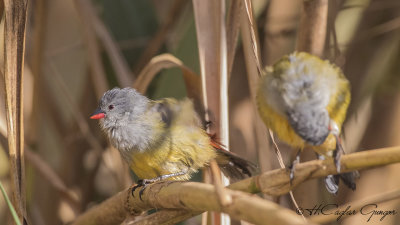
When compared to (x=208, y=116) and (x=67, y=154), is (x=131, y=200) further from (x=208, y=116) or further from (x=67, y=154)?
(x=67, y=154)

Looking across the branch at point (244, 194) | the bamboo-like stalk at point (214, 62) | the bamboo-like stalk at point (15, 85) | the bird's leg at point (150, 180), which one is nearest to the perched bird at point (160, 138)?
the bird's leg at point (150, 180)

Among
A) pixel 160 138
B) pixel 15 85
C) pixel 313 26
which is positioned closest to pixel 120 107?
pixel 160 138

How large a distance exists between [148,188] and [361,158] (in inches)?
28.5

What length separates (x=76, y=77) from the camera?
3441 millimetres

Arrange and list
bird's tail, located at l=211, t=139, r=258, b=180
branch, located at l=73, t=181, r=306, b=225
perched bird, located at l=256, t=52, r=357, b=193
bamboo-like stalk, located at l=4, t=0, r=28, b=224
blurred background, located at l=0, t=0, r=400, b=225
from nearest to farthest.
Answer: branch, located at l=73, t=181, r=306, b=225, perched bird, located at l=256, t=52, r=357, b=193, bamboo-like stalk, located at l=4, t=0, r=28, b=224, bird's tail, located at l=211, t=139, r=258, b=180, blurred background, located at l=0, t=0, r=400, b=225

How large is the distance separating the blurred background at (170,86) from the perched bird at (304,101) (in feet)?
1.85

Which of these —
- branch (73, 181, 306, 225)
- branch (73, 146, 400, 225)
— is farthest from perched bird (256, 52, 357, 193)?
branch (73, 181, 306, 225)

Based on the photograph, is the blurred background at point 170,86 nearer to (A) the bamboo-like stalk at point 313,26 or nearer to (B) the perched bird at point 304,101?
(A) the bamboo-like stalk at point 313,26

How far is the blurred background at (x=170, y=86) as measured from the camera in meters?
→ 2.46

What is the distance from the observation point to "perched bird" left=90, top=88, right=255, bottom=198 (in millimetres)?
2098

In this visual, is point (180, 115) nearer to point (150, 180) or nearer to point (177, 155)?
point (177, 155)

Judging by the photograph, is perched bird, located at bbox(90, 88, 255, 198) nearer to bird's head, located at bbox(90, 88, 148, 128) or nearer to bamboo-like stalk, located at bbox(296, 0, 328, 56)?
bird's head, located at bbox(90, 88, 148, 128)

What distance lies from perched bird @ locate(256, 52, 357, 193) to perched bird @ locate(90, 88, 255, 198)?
586mm

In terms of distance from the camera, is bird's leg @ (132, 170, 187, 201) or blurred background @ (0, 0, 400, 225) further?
blurred background @ (0, 0, 400, 225)
